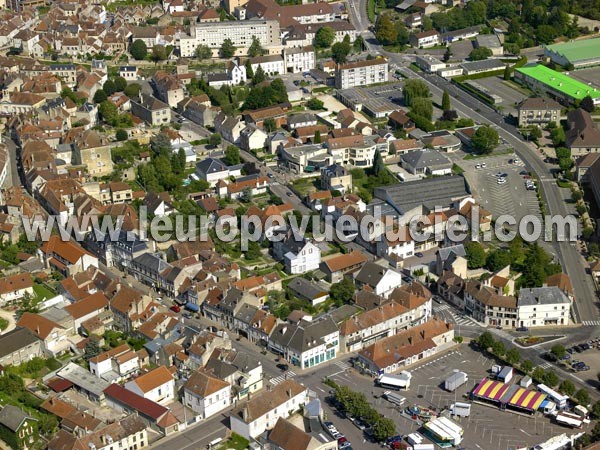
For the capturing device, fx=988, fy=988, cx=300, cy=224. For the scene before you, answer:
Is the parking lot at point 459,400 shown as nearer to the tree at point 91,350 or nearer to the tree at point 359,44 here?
the tree at point 91,350

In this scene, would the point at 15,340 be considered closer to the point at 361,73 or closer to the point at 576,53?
the point at 361,73

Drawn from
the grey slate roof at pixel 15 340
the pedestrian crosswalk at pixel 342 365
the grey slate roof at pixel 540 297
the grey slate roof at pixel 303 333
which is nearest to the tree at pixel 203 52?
the grey slate roof at pixel 15 340

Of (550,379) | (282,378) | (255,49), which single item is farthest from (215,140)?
(550,379)

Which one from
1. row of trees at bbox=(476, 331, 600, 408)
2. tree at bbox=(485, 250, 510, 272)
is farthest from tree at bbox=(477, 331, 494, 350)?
tree at bbox=(485, 250, 510, 272)

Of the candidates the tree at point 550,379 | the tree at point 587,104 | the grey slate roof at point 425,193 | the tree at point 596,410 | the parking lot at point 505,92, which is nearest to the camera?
the tree at point 596,410

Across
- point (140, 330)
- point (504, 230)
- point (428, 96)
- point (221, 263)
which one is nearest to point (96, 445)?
point (140, 330)

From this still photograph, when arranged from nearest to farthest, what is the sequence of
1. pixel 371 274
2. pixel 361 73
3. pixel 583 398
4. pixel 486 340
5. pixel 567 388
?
1. pixel 583 398
2. pixel 567 388
3. pixel 486 340
4. pixel 371 274
5. pixel 361 73

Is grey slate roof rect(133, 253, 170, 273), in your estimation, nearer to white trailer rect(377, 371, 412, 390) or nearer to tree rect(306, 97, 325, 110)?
white trailer rect(377, 371, 412, 390)
